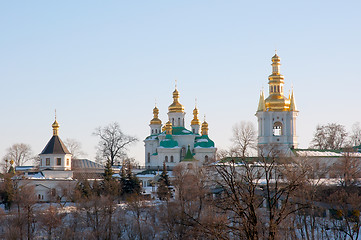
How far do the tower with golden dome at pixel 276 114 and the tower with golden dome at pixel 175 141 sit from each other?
210 inches

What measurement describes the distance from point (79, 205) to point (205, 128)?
28.7 meters

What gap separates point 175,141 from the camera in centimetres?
6334

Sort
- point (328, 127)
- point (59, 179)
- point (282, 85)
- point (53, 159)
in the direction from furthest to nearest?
point (328, 127)
point (282, 85)
point (53, 159)
point (59, 179)

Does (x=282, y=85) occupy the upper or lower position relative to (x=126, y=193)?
upper

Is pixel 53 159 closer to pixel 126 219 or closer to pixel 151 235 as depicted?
pixel 126 219

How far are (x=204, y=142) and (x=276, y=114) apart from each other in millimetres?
7341

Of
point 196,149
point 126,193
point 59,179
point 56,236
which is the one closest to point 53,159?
point 59,179

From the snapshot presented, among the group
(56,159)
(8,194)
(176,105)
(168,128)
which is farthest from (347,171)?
(176,105)

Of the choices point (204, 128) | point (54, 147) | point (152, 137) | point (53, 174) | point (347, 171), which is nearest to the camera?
point (347, 171)

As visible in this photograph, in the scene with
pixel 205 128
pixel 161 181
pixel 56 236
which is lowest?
pixel 56 236

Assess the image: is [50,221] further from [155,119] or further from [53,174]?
[155,119]

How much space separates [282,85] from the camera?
62000 mm

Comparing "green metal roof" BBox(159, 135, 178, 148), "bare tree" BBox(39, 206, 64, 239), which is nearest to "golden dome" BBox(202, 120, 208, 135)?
"green metal roof" BBox(159, 135, 178, 148)

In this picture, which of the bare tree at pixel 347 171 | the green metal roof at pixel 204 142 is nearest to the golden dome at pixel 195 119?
the green metal roof at pixel 204 142
